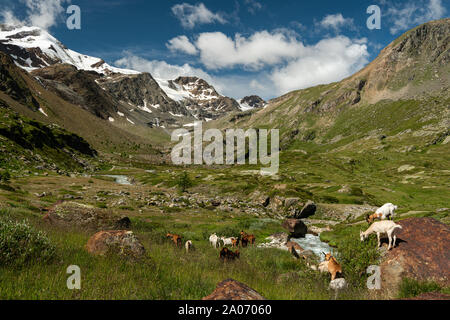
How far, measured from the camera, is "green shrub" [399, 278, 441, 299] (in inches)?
341

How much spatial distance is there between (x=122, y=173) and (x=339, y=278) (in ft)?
427

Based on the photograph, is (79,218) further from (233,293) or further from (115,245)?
(233,293)

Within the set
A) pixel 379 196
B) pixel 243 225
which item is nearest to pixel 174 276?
pixel 243 225

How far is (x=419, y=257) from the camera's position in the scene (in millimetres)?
9711

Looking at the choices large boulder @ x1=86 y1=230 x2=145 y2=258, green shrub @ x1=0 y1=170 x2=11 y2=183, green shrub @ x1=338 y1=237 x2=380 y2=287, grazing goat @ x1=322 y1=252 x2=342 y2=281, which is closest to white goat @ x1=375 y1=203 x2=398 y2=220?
green shrub @ x1=338 y1=237 x2=380 y2=287

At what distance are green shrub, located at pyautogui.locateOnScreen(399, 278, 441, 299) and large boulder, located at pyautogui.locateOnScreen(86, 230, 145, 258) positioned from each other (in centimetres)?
1008

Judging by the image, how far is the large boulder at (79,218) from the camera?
611 inches

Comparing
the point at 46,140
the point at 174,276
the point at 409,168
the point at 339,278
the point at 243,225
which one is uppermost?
the point at 46,140

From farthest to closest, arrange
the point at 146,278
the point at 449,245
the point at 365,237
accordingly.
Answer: the point at 365,237 → the point at 449,245 → the point at 146,278

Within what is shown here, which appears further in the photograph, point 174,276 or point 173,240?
point 173,240

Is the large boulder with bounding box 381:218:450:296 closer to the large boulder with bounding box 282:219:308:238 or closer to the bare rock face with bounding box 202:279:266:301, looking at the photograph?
the bare rock face with bounding box 202:279:266:301

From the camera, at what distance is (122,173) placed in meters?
126

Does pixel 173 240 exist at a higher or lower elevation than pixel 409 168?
lower
